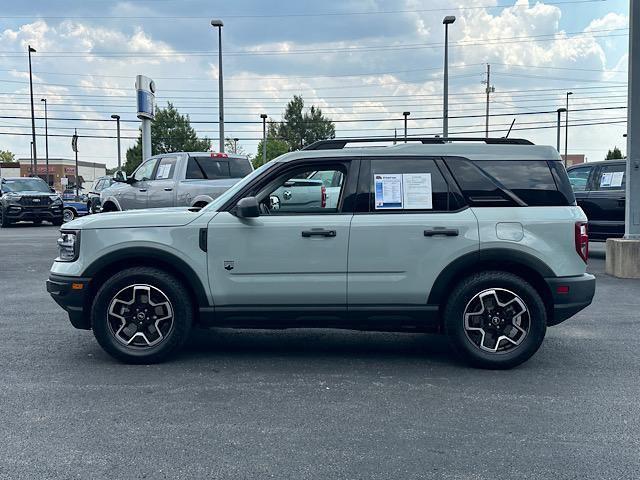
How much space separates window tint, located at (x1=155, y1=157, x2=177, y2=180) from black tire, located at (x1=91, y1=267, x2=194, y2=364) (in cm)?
862

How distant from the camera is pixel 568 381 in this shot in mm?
4930

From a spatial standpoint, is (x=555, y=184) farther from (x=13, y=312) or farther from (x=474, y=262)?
(x=13, y=312)

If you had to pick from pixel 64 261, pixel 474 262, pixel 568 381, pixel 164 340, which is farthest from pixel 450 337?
pixel 64 261

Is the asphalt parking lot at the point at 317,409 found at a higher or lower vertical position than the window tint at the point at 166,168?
lower

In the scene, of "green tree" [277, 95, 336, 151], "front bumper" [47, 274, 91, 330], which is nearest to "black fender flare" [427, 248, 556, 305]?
"front bumper" [47, 274, 91, 330]

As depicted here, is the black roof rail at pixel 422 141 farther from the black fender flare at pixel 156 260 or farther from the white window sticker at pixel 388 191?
the black fender flare at pixel 156 260

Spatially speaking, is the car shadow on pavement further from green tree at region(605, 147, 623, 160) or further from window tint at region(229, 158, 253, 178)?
green tree at region(605, 147, 623, 160)

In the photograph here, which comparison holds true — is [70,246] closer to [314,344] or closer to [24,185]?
[314,344]

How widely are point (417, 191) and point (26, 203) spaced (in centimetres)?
1979

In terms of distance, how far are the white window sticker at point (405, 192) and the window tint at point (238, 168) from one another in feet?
29.4

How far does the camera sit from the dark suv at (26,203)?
21438 mm

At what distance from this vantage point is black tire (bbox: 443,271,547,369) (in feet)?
16.8

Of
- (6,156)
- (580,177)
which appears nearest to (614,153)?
(580,177)

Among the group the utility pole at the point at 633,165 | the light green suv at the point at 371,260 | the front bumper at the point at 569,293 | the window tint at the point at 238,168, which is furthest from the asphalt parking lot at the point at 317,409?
the window tint at the point at 238,168
